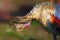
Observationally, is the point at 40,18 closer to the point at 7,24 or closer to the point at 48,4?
the point at 48,4

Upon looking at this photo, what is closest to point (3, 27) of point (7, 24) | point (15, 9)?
point (7, 24)

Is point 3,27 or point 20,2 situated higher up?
point 20,2

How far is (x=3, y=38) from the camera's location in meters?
1.15

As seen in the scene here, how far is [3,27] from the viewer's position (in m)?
1.15

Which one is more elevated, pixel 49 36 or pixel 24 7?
pixel 24 7

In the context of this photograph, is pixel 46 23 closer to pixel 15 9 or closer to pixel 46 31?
pixel 46 31

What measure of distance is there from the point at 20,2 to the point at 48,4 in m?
0.19

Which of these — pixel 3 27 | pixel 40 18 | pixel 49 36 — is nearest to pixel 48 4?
pixel 40 18

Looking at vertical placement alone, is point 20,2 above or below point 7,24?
above

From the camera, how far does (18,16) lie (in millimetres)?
1146

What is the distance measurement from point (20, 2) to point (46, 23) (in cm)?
23

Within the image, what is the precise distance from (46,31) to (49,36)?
0.13 ft

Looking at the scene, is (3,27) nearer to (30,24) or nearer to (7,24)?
(7,24)

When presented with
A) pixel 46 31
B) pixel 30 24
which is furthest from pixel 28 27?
pixel 46 31
